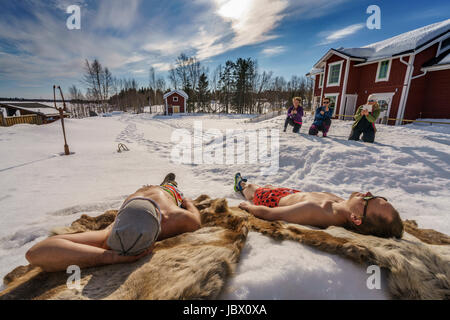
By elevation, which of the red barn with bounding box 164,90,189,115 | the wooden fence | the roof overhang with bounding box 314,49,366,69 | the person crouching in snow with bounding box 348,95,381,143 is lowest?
the wooden fence

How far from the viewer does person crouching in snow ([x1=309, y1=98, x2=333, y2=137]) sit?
694 cm

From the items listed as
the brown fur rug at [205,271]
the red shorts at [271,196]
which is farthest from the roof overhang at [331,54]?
the brown fur rug at [205,271]

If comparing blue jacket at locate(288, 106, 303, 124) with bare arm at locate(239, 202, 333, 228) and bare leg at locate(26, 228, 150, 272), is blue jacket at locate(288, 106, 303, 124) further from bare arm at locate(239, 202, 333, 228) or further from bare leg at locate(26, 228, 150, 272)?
bare leg at locate(26, 228, 150, 272)

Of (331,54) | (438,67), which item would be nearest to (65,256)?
(438,67)

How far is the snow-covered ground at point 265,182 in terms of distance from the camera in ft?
4.20

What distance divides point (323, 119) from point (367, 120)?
142 cm

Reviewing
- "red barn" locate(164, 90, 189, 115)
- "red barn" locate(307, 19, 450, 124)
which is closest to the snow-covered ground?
"red barn" locate(307, 19, 450, 124)

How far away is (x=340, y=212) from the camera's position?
7.18 feet

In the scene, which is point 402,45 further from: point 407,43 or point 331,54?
point 331,54

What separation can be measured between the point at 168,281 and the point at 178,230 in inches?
34.4

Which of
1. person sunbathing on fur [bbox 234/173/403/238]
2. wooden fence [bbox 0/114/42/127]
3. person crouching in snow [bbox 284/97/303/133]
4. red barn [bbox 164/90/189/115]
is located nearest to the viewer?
person sunbathing on fur [bbox 234/173/403/238]

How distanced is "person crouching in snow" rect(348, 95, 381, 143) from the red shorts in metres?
4.74
